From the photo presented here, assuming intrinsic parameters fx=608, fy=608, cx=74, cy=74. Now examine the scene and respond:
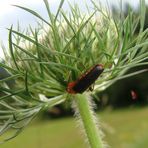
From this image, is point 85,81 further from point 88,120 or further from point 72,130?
point 72,130

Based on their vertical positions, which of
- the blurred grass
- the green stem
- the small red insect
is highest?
the small red insect

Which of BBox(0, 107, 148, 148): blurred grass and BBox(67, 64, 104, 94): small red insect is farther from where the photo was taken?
BBox(0, 107, 148, 148): blurred grass

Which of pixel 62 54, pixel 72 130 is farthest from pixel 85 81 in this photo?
pixel 72 130

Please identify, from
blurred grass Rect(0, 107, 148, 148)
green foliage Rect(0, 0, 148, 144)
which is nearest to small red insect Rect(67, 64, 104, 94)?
green foliage Rect(0, 0, 148, 144)

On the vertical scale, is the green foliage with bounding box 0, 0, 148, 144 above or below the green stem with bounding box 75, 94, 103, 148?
above

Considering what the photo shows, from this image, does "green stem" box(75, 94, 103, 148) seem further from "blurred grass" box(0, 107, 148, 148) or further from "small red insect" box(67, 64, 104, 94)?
"blurred grass" box(0, 107, 148, 148)
